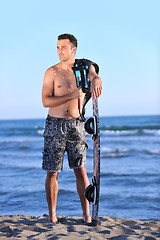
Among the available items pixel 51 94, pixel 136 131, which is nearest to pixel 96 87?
pixel 51 94

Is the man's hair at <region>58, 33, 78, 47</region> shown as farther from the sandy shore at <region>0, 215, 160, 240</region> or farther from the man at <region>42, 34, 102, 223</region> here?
→ the sandy shore at <region>0, 215, 160, 240</region>

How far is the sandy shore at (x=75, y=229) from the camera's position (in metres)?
4.75

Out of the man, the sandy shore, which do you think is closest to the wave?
the sandy shore

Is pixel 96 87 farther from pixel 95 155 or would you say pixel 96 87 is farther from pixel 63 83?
pixel 95 155

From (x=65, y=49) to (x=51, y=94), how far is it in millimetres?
474

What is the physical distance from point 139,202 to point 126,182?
1958 mm

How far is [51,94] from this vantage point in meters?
5.29

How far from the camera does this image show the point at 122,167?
1248 centimetres

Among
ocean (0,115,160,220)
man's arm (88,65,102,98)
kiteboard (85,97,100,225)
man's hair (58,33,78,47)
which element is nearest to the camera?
man's arm (88,65,102,98)

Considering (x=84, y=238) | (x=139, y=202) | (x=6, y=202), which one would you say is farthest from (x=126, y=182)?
(x=84, y=238)

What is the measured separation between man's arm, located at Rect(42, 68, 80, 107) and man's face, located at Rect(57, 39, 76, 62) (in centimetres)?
18

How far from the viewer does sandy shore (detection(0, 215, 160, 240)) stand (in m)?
4.75

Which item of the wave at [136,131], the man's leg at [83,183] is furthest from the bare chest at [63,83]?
the wave at [136,131]

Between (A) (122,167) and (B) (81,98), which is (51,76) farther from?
(A) (122,167)
